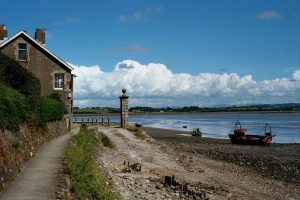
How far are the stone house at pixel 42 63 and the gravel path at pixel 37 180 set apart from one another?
20.2 meters

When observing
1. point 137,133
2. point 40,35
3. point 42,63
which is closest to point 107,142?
point 137,133

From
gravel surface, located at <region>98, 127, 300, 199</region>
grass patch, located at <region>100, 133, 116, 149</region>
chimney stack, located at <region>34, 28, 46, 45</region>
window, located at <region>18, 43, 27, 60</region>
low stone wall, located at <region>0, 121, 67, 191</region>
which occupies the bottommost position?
gravel surface, located at <region>98, 127, 300, 199</region>

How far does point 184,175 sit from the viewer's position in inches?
950

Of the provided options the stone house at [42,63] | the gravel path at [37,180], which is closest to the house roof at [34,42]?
the stone house at [42,63]

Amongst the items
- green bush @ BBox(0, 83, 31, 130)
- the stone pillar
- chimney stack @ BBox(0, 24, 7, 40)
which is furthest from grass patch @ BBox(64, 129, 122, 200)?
chimney stack @ BBox(0, 24, 7, 40)

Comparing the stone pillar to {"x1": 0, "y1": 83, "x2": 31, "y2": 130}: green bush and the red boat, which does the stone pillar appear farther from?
{"x1": 0, "y1": 83, "x2": 31, "y2": 130}: green bush

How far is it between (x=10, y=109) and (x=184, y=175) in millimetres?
11614

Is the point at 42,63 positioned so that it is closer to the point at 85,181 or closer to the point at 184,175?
the point at 184,175

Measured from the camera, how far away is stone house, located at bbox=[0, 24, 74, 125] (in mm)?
38625

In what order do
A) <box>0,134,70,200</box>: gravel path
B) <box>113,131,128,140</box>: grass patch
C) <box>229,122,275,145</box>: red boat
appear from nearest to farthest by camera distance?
1. <box>0,134,70,200</box>: gravel path
2. <box>113,131,128,140</box>: grass patch
3. <box>229,122,275,145</box>: red boat

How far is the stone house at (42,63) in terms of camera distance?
127ft

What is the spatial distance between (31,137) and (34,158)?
1.68 meters

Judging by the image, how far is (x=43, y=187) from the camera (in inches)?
515

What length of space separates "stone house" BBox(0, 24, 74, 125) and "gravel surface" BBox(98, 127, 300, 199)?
25.3ft
